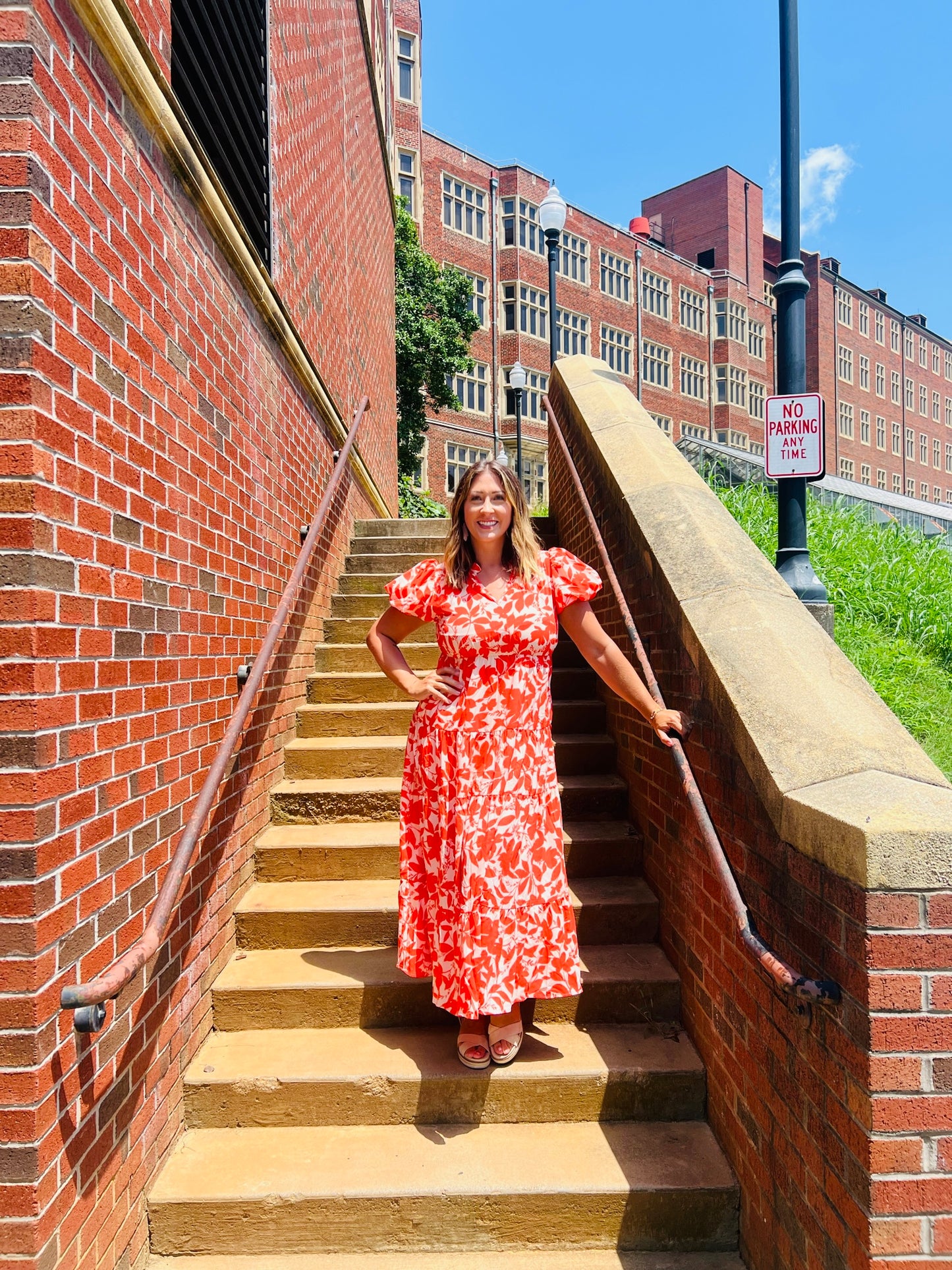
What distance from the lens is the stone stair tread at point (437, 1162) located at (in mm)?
2092

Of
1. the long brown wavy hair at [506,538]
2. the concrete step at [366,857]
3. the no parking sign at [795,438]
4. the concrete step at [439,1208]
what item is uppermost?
the no parking sign at [795,438]

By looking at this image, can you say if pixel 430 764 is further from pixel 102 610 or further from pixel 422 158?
pixel 422 158

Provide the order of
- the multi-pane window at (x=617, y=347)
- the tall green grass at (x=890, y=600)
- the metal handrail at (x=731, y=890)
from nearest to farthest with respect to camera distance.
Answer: the metal handrail at (x=731, y=890), the tall green grass at (x=890, y=600), the multi-pane window at (x=617, y=347)

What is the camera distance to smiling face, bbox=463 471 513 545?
2441 mm

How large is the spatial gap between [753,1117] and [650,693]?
1.21m

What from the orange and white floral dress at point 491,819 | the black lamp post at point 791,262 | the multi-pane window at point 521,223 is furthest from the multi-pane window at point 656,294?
the orange and white floral dress at point 491,819

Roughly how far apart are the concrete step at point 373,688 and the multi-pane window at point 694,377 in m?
37.2

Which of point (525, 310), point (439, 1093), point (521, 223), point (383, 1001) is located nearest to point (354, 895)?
point (383, 1001)

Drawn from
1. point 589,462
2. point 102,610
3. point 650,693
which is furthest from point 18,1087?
point 589,462

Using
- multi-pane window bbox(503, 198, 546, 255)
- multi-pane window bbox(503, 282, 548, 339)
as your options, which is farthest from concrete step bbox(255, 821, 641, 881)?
multi-pane window bbox(503, 198, 546, 255)

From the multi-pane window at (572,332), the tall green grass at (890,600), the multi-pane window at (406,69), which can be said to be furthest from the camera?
the multi-pane window at (572,332)

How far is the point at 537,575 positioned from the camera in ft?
8.08

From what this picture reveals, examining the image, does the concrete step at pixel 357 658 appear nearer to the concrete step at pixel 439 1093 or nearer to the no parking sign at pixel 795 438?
the no parking sign at pixel 795 438

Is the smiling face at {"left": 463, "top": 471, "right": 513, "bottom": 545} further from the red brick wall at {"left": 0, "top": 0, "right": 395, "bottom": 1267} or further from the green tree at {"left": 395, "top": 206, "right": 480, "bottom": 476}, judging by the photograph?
the green tree at {"left": 395, "top": 206, "right": 480, "bottom": 476}
